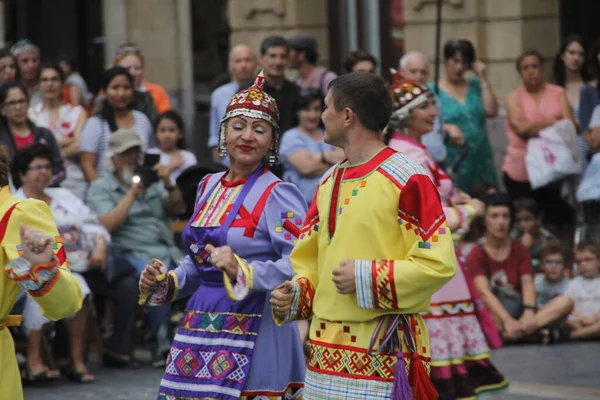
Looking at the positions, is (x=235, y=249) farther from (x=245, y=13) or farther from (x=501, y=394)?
(x=245, y=13)

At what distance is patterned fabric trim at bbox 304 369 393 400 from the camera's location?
538 cm

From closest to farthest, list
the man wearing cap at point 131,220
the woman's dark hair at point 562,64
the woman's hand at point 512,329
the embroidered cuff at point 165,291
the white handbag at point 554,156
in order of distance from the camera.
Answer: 1. the embroidered cuff at point 165,291
2. the man wearing cap at point 131,220
3. the woman's hand at point 512,329
4. the white handbag at point 554,156
5. the woman's dark hair at point 562,64

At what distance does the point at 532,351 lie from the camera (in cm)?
1098

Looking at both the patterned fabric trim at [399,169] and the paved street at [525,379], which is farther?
the paved street at [525,379]

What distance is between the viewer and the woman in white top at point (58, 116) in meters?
11.6

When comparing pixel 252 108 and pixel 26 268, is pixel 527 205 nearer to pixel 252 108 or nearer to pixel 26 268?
pixel 252 108

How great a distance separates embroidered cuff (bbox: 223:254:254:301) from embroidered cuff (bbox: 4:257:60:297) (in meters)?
0.76

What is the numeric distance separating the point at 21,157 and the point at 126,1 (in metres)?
12.4

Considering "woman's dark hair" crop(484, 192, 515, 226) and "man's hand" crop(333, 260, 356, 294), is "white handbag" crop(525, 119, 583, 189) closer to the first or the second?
"woman's dark hair" crop(484, 192, 515, 226)

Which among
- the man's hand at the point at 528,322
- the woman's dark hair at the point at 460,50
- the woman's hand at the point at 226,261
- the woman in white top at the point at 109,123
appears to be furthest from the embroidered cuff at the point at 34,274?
the woman's dark hair at the point at 460,50

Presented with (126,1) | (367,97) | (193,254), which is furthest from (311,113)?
(126,1)

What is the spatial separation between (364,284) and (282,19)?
12936 millimetres

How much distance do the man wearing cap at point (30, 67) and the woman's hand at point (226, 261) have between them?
23.9 feet

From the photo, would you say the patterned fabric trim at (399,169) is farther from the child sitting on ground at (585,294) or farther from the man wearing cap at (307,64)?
the man wearing cap at (307,64)
